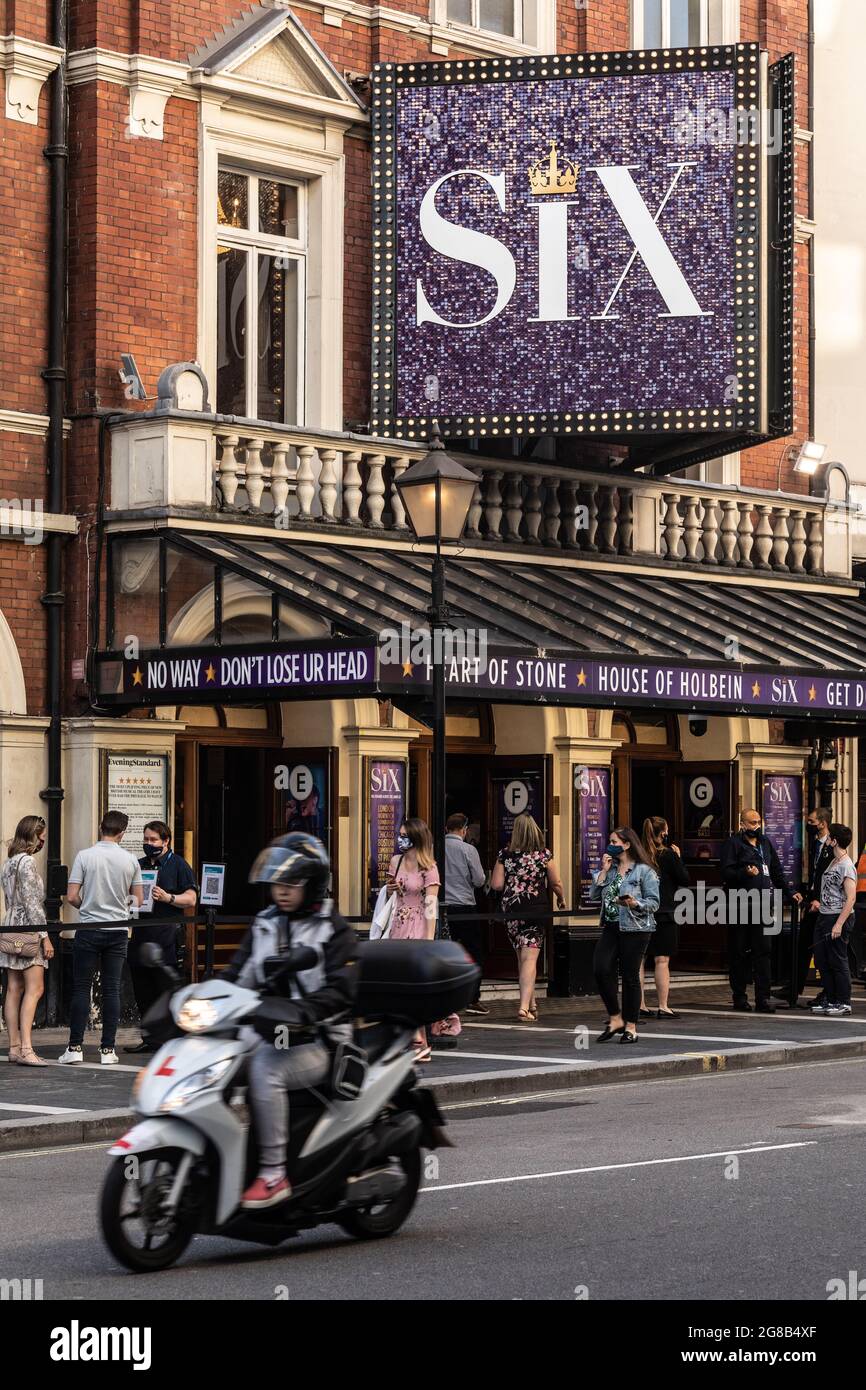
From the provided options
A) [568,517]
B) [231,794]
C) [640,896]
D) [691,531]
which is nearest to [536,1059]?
[640,896]

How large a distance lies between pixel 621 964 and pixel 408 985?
27.3 feet

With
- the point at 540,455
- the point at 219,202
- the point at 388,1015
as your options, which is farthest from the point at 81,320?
the point at 388,1015

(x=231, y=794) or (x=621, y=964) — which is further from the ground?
(x=231, y=794)

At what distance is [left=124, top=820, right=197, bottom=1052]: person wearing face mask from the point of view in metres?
16.6

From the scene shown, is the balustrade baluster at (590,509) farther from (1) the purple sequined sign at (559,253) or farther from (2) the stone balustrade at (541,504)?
(1) the purple sequined sign at (559,253)

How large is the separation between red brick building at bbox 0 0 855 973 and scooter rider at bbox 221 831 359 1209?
9187 mm

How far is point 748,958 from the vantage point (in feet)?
68.4

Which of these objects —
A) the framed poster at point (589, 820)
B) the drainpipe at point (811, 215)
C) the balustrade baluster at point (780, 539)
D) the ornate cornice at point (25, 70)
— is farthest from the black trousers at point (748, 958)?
the ornate cornice at point (25, 70)

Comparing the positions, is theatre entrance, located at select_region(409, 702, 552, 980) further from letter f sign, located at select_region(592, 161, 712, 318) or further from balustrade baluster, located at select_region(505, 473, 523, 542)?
letter f sign, located at select_region(592, 161, 712, 318)

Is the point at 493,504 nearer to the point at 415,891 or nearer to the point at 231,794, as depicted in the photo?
the point at 231,794

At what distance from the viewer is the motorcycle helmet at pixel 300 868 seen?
891cm

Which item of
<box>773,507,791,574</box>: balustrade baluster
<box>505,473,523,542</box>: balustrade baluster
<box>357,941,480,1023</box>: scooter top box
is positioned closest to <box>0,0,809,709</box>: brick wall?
<box>505,473,523,542</box>: balustrade baluster

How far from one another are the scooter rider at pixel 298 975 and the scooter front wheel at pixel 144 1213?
1.32ft

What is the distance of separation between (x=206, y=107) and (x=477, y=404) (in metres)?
3.57
